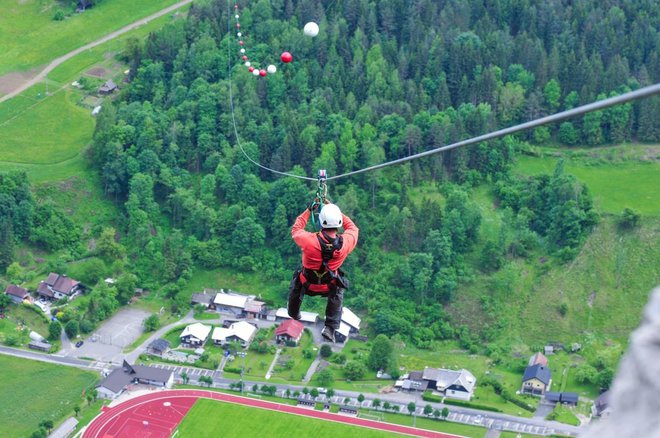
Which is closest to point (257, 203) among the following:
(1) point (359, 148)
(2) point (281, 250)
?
(2) point (281, 250)

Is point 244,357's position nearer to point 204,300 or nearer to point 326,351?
point 326,351

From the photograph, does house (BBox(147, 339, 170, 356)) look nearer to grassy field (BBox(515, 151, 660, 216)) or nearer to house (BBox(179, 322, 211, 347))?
house (BBox(179, 322, 211, 347))

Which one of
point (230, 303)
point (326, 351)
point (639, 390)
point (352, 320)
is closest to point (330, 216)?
point (639, 390)

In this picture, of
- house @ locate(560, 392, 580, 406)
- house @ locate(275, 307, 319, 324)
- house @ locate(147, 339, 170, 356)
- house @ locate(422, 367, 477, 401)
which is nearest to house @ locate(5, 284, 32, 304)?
house @ locate(147, 339, 170, 356)

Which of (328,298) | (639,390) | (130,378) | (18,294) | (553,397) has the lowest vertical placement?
(130,378)

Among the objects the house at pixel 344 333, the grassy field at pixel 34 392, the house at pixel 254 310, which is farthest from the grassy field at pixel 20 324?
the house at pixel 344 333
